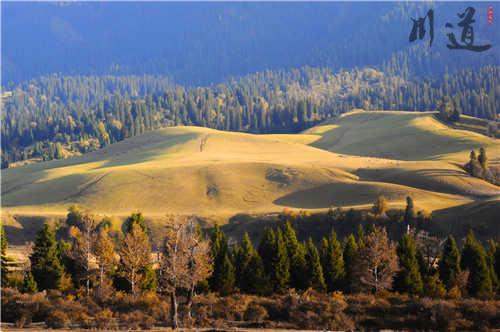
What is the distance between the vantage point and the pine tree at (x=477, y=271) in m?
54.2

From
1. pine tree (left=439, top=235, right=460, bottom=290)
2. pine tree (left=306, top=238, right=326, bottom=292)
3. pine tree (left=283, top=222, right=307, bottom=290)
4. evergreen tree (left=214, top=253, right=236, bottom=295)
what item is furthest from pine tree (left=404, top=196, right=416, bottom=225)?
evergreen tree (left=214, top=253, right=236, bottom=295)

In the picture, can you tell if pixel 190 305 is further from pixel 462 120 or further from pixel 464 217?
pixel 462 120

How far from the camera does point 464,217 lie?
83938 millimetres

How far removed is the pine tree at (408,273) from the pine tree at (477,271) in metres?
4.18

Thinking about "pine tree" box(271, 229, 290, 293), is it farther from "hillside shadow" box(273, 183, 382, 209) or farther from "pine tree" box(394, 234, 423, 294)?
"hillside shadow" box(273, 183, 382, 209)

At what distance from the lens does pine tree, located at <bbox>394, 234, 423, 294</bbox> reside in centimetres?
5459

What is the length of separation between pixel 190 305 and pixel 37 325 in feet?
36.5

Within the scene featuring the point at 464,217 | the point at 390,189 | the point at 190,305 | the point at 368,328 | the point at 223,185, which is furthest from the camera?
the point at 223,185

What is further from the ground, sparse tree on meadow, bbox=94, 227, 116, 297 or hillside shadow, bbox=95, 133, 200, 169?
hillside shadow, bbox=95, 133, 200, 169

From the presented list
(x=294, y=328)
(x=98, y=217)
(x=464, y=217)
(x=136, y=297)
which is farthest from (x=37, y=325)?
(x=464, y=217)

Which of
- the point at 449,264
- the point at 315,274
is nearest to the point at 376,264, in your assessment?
the point at 315,274

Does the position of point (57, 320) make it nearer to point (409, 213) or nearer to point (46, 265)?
point (46, 265)

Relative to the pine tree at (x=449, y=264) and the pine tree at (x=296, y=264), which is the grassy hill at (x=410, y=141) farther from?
the pine tree at (x=296, y=264)

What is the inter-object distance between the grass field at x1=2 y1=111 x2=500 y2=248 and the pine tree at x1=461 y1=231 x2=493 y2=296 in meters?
33.7
